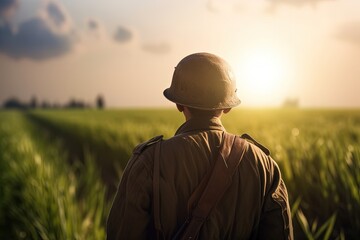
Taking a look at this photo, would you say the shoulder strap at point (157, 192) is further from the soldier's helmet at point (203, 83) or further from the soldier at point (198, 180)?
the soldier's helmet at point (203, 83)

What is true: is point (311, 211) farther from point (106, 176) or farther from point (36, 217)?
point (106, 176)

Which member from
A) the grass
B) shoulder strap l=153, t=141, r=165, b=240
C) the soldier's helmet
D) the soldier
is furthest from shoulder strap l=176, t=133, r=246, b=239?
the grass

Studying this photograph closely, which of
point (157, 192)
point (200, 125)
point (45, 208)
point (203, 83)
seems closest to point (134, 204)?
point (157, 192)

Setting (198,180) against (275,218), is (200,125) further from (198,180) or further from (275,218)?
(275,218)

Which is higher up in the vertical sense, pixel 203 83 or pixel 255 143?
pixel 203 83

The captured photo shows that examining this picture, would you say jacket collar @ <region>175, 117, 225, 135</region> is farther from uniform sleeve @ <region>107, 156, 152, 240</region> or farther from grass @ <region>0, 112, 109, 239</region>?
grass @ <region>0, 112, 109, 239</region>

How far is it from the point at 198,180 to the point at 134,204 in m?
0.29

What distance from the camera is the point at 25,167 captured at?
25.7 feet

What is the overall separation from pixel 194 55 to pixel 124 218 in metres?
0.79

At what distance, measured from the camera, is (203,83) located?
7.82ft

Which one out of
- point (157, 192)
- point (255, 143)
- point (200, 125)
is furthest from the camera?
point (255, 143)

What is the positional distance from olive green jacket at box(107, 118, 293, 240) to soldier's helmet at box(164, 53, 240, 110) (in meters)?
0.08

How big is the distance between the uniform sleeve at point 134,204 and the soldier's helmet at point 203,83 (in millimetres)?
359

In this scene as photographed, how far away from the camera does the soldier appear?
7.32ft
